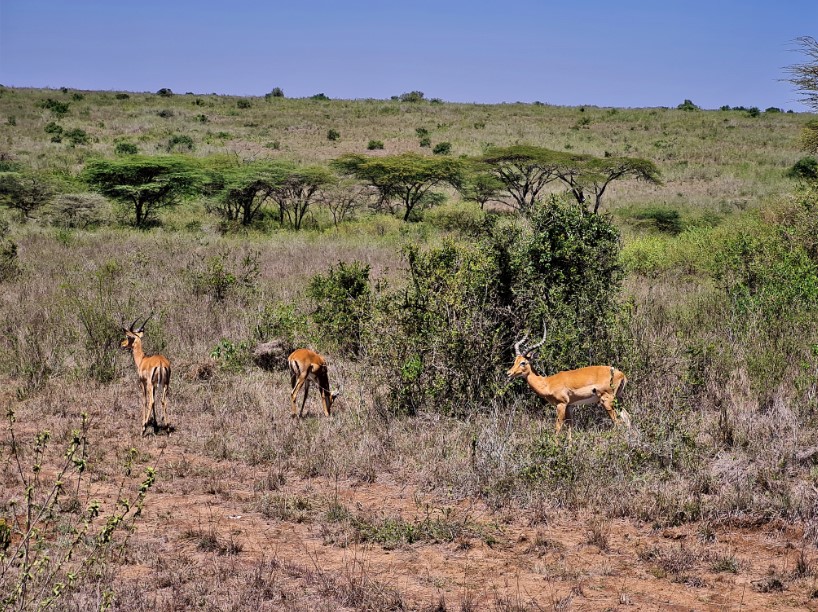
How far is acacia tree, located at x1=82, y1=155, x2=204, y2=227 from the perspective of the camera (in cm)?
2533

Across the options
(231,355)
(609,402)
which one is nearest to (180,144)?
(231,355)

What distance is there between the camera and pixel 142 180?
26.1 metres

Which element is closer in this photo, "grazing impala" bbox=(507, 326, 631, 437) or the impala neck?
"grazing impala" bbox=(507, 326, 631, 437)

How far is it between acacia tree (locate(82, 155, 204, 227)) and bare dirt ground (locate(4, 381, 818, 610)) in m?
19.9

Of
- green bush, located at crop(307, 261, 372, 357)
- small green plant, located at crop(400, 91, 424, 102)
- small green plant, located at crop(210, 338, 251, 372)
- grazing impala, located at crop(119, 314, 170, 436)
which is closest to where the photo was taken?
grazing impala, located at crop(119, 314, 170, 436)

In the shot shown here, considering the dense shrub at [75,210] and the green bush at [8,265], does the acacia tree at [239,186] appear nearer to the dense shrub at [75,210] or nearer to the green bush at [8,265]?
the dense shrub at [75,210]

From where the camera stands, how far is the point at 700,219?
26.3 meters

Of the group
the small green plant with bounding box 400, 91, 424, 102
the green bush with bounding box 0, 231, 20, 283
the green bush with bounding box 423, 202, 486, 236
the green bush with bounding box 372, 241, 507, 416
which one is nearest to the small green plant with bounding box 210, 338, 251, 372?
the green bush with bounding box 372, 241, 507, 416

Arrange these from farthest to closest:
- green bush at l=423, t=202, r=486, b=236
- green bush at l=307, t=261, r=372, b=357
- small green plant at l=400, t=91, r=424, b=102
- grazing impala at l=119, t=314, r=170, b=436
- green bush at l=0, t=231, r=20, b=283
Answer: small green plant at l=400, t=91, r=424, b=102
green bush at l=423, t=202, r=486, b=236
green bush at l=0, t=231, r=20, b=283
green bush at l=307, t=261, r=372, b=357
grazing impala at l=119, t=314, r=170, b=436

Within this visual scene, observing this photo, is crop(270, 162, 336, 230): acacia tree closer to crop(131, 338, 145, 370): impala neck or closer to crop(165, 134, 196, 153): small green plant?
crop(165, 134, 196, 153): small green plant

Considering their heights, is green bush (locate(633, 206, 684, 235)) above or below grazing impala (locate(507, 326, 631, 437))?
above

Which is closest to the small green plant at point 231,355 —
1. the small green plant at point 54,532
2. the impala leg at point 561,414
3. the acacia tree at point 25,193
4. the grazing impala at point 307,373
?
the grazing impala at point 307,373

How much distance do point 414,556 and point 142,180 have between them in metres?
23.3

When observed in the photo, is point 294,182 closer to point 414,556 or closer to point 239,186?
point 239,186
